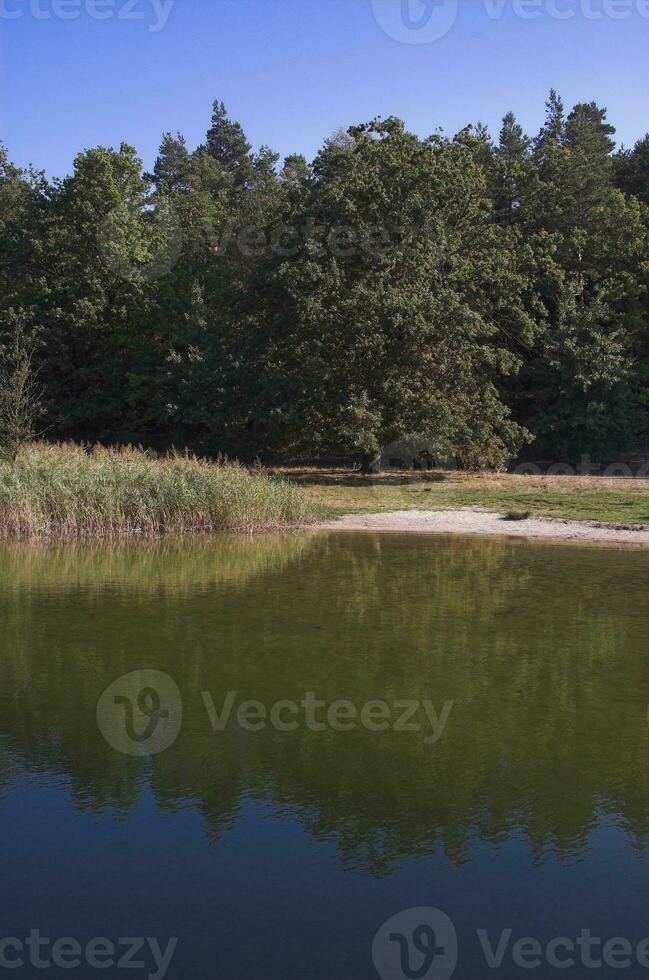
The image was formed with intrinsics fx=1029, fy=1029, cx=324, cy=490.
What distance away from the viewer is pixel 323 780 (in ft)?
23.4

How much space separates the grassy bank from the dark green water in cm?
997

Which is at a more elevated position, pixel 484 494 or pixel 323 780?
pixel 484 494

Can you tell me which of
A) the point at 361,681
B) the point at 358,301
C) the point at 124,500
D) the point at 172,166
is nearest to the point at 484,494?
the point at 358,301

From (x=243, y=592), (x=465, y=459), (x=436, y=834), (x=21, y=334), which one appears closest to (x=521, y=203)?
(x=465, y=459)

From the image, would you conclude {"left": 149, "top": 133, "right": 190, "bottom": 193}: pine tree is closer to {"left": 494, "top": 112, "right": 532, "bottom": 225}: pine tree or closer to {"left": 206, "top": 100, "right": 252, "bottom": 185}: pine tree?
{"left": 206, "top": 100, "right": 252, "bottom": 185}: pine tree

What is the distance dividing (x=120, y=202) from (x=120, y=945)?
43.3 m

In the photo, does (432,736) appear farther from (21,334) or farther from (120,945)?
(21,334)

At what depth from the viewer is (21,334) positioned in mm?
42312

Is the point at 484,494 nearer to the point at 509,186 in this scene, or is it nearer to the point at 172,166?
the point at 509,186

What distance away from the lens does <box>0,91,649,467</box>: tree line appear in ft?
100

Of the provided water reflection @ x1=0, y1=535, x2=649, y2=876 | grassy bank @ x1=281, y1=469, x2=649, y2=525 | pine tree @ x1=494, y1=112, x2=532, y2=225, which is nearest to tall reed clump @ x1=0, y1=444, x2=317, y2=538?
water reflection @ x1=0, y1=535, x2=649, y2=876

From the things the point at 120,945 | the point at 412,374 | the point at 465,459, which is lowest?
the point at 120,945

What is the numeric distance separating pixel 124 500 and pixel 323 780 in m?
13.6

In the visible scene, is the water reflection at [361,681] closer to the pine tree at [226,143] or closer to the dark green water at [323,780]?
the dark green water at [323,780]
